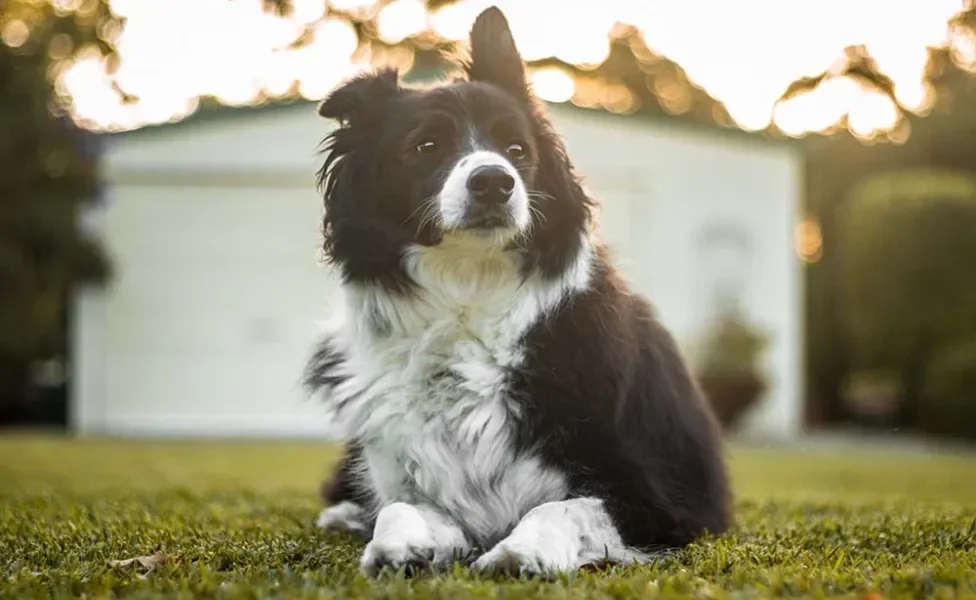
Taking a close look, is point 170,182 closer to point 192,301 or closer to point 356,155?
point 192,301

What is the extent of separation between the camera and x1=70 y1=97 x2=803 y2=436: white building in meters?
18.6

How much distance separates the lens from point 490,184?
4.05 m

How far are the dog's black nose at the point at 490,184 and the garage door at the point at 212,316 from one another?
47.3 ft

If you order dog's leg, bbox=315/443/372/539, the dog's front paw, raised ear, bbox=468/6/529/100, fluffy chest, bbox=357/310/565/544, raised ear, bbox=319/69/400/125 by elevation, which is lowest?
dog's leg, bbox=315/443/372/539

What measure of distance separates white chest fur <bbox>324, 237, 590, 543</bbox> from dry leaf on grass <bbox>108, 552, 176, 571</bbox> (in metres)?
0.84

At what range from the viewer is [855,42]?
14.8m

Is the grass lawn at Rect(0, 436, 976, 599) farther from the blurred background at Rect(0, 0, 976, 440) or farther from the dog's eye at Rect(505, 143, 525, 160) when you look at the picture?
the blurred background at Rect(0, 0, 976, 440)

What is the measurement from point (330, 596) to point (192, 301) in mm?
16515

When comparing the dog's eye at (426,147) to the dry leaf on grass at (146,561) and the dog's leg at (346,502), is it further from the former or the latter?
the dry leaf on grass at (146,561)

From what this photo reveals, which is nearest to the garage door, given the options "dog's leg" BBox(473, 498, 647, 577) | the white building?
the white building

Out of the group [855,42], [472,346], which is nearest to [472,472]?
[472,346]

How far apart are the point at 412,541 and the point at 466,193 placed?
1.30 meters

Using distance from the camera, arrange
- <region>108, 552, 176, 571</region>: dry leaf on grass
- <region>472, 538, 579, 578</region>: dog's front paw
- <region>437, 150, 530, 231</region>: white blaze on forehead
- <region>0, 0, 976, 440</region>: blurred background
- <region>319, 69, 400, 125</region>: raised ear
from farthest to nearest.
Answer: <region>0, 0, 976, 440</region>: blurred background → <region>319, 69, 400, 125</region>: raised ear → <region>437, 150, 530, 231</region>: white blaze on forehead → <region>108, 552, 176, 571</region>: dry leaf on grass → <region>472, 538, 579, 578</region>: dog's front paw

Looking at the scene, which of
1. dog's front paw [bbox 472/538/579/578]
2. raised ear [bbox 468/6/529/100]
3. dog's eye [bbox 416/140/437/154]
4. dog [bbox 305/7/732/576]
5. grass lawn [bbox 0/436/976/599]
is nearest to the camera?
grass lawn [bbox 0/436/976/599]
